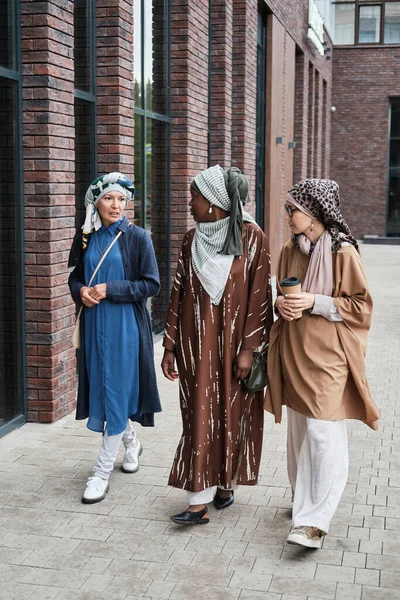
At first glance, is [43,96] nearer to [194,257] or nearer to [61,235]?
[61,235]

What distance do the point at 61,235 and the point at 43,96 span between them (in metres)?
1.02

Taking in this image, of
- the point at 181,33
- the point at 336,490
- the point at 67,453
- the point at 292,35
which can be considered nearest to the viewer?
the point at 336,490

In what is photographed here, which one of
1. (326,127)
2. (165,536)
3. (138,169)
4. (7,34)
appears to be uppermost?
(326,127)

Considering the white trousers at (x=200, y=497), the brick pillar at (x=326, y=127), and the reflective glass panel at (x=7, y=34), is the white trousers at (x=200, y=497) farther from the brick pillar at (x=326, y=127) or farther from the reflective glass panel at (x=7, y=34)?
the brick pillar at (x=326, y=127)

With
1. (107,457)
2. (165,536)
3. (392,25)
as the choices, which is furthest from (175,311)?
(392,25)

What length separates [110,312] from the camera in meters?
5.12

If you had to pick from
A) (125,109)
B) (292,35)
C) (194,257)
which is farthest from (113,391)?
(292,35)

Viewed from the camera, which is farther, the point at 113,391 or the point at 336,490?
the point at 113,391

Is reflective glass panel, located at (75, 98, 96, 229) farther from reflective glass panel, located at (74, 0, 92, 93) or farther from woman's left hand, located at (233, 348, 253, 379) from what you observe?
woman's left hand, located at (233, 348, 253, 379)

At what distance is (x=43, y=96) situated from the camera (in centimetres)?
646

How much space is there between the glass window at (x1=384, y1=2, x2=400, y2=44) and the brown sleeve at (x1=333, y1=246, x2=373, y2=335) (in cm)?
2848

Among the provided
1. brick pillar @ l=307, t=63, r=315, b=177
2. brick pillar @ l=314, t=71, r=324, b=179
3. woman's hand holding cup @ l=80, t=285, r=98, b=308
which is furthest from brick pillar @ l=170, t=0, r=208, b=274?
brick pillar @ l=314, t=71, r=324, b=179

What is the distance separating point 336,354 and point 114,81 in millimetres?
4402

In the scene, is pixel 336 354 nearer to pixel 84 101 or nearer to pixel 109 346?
pixel 109 346
